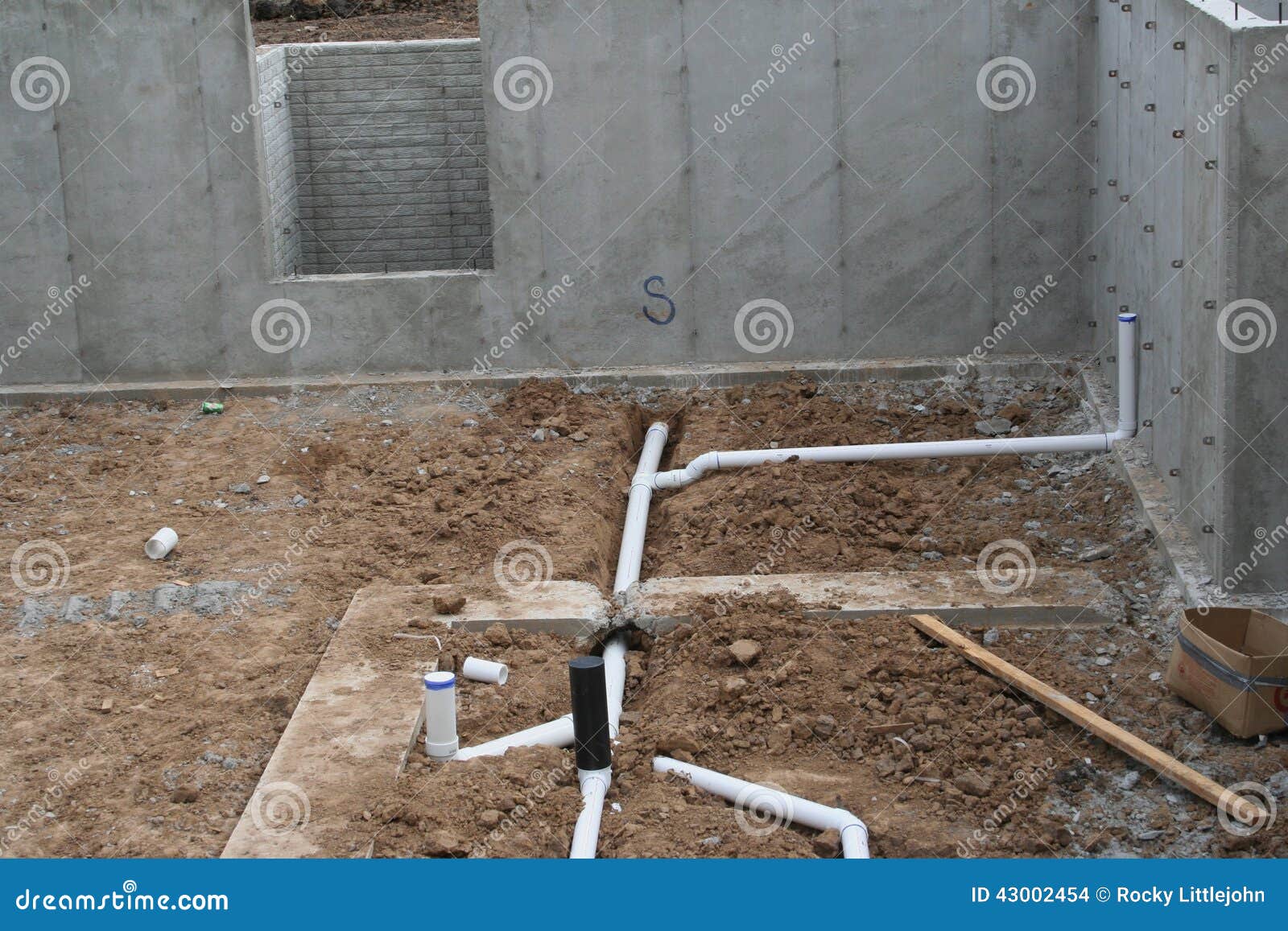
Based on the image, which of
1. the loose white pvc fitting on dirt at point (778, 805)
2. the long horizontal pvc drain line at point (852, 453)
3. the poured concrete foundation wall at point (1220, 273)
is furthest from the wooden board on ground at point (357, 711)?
the poured concrete foundation wall at point (1220, 273)

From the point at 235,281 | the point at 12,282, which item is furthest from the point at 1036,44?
the point at 12,282

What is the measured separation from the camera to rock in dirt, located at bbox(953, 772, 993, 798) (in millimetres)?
6051

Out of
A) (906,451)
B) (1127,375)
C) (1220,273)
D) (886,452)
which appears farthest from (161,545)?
(1220,273)

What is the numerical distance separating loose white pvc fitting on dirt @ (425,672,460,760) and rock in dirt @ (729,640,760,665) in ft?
4.76

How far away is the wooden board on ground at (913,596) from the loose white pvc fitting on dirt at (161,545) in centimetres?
296

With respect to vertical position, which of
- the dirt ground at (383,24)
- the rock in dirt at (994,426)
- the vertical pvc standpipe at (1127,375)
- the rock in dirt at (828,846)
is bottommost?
the rock in dirt at (828,846)

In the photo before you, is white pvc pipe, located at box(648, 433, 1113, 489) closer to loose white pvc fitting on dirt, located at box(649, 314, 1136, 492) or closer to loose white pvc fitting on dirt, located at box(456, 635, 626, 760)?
loose white pvc fitting on dirt, located at box(649, 314, 1136, 492)

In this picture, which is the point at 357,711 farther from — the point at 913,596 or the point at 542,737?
the point at 913,596

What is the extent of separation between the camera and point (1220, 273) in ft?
22.8

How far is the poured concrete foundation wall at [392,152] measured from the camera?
13.0 meters

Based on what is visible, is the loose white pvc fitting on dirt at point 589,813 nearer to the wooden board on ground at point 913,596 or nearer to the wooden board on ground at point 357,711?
the wooden board on ground at point 357,711

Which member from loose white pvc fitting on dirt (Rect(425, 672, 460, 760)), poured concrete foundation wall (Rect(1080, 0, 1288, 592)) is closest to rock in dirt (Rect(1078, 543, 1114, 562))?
poured concrete foundation wall (Rect(1080, 0, 1288, 592))

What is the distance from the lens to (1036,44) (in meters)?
10.9

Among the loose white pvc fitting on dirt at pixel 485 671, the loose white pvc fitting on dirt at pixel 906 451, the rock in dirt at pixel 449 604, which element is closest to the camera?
the loose white pvc fitting on dirt at pixel 485 671
